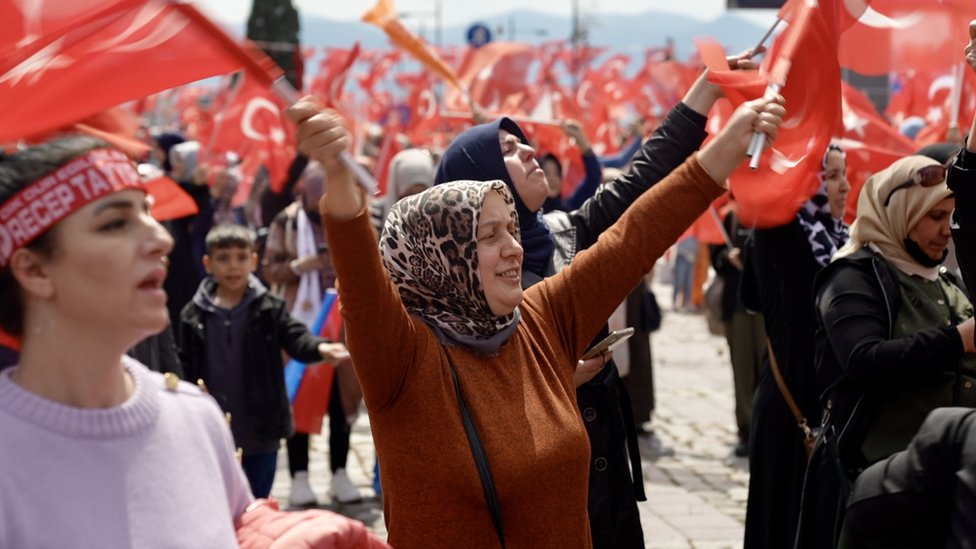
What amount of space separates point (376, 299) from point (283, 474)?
6.19 m

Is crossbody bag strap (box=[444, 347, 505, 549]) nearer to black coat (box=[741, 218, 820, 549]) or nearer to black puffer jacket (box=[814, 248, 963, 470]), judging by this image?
black puffer jacket (box=[814, 248, 963, 470])

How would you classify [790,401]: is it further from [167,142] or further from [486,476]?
[167,142]

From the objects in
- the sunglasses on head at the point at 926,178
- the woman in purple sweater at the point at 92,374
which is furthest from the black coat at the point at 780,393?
the woman in purple sweater at the point at 92,374

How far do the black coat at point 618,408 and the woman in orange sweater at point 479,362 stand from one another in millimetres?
815

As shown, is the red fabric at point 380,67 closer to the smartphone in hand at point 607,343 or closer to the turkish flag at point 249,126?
the turkish flag at point 249,126

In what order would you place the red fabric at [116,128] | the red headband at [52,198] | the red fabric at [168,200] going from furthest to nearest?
the red fabric at [168,200] < the red fabric at [116,128] < the red headband at [52,198]

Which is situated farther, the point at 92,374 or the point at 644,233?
the point at 644,233

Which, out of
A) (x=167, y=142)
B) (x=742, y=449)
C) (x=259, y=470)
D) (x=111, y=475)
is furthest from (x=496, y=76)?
(x=111, y=475)

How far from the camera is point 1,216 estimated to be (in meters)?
2.35

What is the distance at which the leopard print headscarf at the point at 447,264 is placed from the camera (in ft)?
11.2

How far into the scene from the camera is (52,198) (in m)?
2.34

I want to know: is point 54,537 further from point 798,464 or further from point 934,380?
point 798,464

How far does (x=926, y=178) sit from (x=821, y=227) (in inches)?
39.6

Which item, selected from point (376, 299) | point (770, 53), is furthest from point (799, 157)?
point (376, 299)
